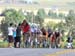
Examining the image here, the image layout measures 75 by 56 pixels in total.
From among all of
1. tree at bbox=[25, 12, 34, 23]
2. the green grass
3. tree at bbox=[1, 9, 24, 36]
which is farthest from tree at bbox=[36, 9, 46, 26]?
the green grass

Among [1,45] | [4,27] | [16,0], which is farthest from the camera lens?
[16,0]

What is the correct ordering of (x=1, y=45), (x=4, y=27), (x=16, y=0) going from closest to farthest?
(x=1, y=45) < (x=4, y=27) < (x=16, y=0)

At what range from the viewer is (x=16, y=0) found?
59.0 ft

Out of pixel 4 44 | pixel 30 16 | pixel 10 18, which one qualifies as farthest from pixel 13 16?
pixel 4 44

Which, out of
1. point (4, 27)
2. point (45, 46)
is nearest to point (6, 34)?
point (4, 27)

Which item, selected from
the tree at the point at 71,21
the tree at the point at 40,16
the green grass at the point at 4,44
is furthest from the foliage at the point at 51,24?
the green grass at the point at 4,44

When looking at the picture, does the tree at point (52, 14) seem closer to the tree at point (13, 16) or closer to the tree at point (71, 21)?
the tree at point (71, 21)

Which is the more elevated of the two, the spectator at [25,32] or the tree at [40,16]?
the tree at [40,16]

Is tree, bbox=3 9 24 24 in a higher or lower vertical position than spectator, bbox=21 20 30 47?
higher

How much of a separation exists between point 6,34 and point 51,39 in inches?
85.5

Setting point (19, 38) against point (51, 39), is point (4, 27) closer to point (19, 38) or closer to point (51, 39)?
point (19, 38)

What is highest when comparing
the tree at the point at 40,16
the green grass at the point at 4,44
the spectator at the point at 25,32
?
the tree at the point at 40,16

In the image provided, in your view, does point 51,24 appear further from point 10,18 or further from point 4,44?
point 4,44

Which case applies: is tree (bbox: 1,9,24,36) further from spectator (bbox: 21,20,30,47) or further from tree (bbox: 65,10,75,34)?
tree (bbox: 65,10,75,34)
